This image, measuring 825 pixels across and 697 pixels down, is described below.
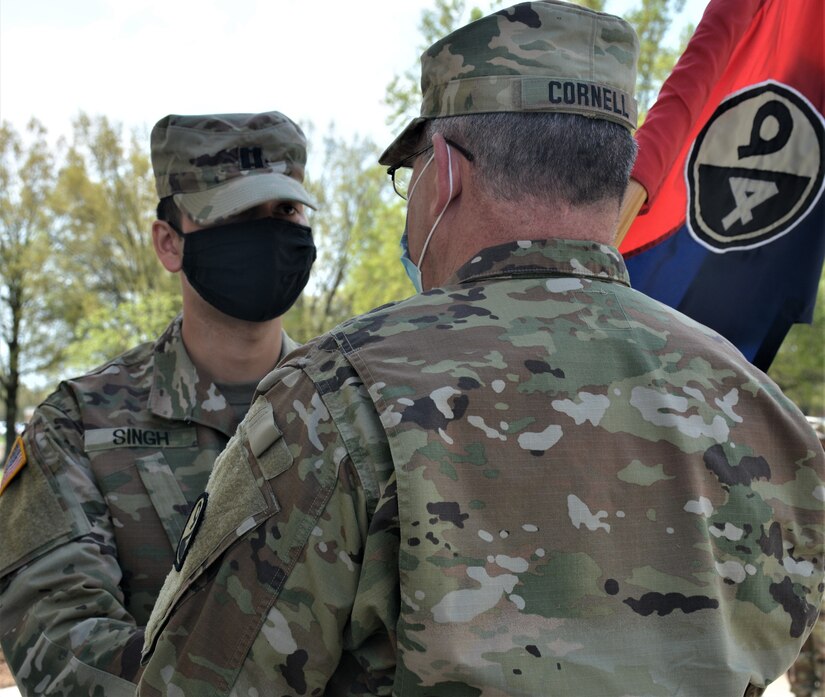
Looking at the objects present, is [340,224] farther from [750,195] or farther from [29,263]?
[750,195]

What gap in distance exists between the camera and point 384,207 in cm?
1978

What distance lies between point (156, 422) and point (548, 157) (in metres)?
1.65

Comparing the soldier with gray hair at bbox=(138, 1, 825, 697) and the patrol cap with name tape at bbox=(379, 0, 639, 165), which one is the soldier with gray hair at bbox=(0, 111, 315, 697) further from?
the patrol cap with name tape at bbox=(379, 0, 639, 165)

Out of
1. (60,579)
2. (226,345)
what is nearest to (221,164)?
(226,345)

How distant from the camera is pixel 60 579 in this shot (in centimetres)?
216

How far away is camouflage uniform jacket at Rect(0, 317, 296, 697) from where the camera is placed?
6.77ft

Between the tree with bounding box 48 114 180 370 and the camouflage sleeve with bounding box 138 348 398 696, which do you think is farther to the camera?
the tree with bounding box 48 114 180 370

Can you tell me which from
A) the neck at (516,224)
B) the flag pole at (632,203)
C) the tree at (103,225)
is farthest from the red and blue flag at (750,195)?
the tree at (103,225)

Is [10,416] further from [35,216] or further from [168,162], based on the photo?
[168,162]

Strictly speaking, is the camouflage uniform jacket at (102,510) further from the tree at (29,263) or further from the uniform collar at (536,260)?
the tree at (29,263)

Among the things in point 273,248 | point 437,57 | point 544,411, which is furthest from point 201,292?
point 544,411

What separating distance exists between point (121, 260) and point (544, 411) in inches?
1001

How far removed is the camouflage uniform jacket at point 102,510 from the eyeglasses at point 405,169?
1073mm

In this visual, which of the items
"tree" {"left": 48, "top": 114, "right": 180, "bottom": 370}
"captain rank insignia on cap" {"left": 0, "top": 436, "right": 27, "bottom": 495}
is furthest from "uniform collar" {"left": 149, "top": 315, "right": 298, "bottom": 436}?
"tree" {"left": 48, "top": 114, "right": 180, "bottom": 370}
